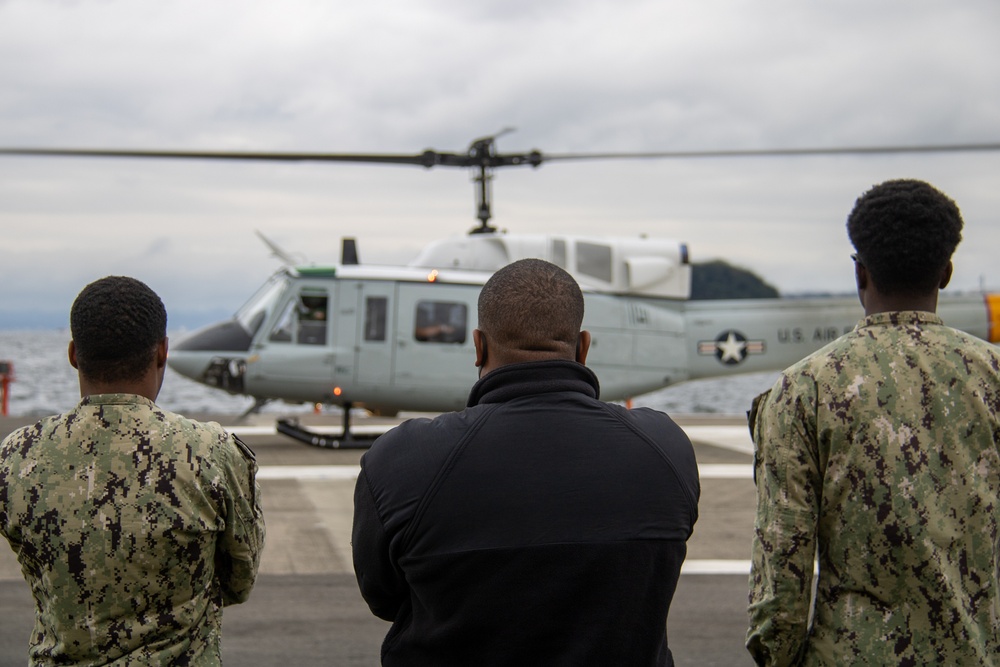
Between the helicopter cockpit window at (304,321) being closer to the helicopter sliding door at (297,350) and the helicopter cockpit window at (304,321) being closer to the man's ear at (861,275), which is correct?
the helicopter sliding door at (297,350)

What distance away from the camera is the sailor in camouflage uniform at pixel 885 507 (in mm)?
2346

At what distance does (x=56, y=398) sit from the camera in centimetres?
3684

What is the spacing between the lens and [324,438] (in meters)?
12.6

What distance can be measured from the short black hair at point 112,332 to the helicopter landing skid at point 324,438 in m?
10.2

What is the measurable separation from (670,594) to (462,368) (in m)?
10.6

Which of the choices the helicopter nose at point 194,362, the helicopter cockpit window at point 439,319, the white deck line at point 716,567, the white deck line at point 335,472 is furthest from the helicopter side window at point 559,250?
the white deck line at point 716,567

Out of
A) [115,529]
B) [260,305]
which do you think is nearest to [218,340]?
[260,305]

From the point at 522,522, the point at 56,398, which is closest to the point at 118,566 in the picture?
the point at 522,522

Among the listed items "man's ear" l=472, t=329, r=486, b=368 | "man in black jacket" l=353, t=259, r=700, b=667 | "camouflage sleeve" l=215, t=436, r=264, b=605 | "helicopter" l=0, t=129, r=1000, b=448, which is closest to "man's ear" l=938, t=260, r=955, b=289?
"man in black jacket" l=353, t=259, r=700, b=667

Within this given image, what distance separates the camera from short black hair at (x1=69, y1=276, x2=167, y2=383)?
2432 millimetres

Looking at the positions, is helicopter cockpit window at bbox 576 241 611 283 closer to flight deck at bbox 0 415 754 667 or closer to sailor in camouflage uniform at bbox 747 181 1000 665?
flight deck at bbox 0 415 754 667

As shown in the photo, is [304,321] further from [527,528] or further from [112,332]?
[527,528]

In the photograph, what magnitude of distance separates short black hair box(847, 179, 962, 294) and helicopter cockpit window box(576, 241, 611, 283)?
10.4m

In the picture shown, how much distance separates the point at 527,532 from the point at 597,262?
36.5ft
